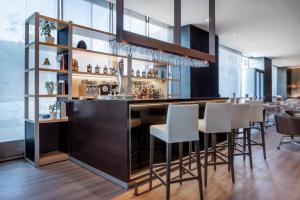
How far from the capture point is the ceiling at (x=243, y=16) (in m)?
5.19

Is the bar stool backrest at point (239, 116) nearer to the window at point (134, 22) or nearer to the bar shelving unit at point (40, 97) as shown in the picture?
the bar shelving unit at point (40, 97)

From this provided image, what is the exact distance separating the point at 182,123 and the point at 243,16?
4804 millimetres

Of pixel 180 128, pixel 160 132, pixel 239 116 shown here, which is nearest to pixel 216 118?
pixel 239 116

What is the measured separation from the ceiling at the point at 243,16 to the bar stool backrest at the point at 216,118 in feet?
10.2

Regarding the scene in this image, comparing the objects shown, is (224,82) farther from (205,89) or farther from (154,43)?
(154,43)

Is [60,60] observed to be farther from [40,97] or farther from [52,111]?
[52,111]

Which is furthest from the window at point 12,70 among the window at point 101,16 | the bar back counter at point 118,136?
the window at point 101,16

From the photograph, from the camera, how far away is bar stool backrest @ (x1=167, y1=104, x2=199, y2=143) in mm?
2510

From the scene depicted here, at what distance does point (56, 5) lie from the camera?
4.48 m

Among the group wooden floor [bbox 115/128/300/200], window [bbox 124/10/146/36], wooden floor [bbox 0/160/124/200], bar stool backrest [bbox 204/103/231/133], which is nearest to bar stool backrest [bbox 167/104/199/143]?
bar stool backrest [bbox 204/103/231/133]

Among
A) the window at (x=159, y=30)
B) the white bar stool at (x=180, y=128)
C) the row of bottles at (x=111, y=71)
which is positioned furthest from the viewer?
the window at (x=159, y=30)

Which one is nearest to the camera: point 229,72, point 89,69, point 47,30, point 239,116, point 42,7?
point 239,116

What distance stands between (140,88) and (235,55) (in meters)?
6.94

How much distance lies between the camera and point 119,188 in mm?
2857
